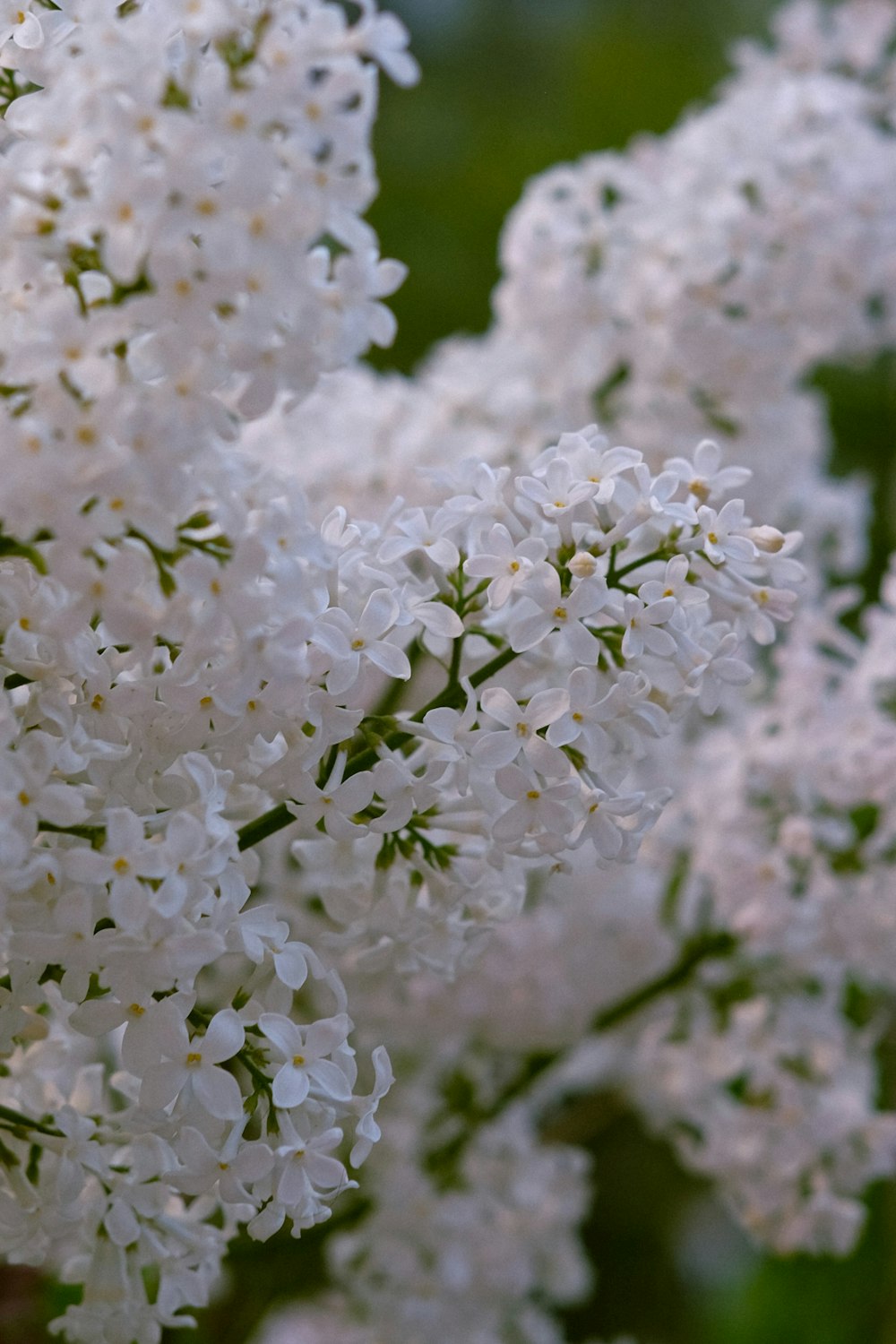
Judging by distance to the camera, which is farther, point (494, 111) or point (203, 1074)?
point (494, 111)

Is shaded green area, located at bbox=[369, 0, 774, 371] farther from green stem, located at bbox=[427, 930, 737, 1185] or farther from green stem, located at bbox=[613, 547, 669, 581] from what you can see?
green stem, located at bbox=[613, 547, 669, 581]

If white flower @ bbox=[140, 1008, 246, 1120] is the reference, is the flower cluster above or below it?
above

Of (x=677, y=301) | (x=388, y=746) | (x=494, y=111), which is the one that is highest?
(x=494, y=111)

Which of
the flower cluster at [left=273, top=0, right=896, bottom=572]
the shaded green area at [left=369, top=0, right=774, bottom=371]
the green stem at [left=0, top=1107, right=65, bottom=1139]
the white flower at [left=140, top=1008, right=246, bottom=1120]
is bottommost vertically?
the green stem at [left=0, top=1107, right=65, bottom=1139]

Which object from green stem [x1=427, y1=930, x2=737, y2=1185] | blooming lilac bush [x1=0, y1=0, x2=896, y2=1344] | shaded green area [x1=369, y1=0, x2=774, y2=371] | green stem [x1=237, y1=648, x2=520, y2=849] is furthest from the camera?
shaded green area [x1=369, y1=0, x2=774, y2=371]

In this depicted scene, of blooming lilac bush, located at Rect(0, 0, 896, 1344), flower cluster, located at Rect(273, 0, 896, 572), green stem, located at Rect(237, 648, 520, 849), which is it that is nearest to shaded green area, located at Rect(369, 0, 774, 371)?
flower cluster, located at Rect(273, 0, 896, 572)

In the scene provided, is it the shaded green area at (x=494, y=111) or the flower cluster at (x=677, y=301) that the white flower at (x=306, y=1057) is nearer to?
the flower cluster at (x=677, y=301)

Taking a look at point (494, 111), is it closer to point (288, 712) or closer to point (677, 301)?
point (677, 301)

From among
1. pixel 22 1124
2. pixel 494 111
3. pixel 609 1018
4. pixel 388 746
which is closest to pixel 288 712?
pixel 388 746
